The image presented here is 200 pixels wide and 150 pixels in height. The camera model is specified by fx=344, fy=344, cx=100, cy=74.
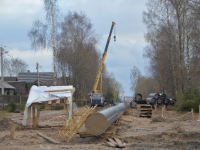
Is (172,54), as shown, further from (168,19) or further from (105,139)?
(105,139)

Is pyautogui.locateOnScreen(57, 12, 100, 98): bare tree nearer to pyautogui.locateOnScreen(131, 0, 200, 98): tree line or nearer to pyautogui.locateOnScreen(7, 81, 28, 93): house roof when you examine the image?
pyautogui.locateOnScreen(131, 0, 200, 98): tree line

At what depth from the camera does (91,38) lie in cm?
5203

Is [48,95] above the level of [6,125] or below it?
above

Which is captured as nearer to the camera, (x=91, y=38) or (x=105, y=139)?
(x=105, y=139)

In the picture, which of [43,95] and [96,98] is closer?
[43,95]

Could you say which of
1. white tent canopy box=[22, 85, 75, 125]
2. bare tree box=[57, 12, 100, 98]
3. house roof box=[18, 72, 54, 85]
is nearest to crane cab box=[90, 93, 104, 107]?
bare tree box=[57, 12, 100, 98]

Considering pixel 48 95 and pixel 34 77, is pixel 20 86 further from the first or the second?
pixel 48 95

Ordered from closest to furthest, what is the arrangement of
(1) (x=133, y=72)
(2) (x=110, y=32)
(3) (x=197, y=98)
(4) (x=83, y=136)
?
(4) (x=83, y=136), (3) (x=197, y=98), (2) (x=110, y=32), (1) (x=133, y=72)

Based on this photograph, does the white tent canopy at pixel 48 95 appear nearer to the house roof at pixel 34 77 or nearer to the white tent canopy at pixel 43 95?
the white tent canopy at pixel 43 95

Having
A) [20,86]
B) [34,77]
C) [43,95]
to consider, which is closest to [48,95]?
[43,95]

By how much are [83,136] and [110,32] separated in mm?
33664

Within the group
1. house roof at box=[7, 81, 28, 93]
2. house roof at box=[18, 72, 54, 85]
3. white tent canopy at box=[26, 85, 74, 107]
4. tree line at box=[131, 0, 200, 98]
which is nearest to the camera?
white tent canopy at box=[26, 85, 74, 107]

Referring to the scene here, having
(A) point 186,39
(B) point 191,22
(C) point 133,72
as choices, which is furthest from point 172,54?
(C) point 133,72

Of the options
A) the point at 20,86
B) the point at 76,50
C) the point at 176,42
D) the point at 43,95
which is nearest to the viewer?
the point at 43,95
